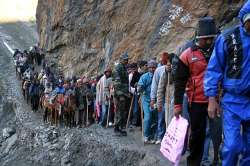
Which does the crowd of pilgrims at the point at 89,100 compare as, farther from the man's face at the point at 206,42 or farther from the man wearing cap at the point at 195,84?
the man's face at the point at 206,42

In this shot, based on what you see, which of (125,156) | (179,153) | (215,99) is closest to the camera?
(215,99)

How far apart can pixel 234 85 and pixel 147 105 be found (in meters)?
6.74

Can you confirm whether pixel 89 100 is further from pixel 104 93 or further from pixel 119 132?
pixel 119 132

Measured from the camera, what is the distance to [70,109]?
2066cm

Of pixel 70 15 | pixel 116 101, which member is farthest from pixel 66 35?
pixel 116 101

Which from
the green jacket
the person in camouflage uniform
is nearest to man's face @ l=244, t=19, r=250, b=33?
the green jacket

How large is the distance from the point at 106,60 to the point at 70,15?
21.2 feet

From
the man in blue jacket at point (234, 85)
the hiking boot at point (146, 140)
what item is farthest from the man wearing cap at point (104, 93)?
the man in blue jacket at point (234, 85)

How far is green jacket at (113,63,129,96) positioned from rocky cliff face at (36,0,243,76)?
5472 millimetres

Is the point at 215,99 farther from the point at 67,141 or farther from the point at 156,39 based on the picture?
the point at 156,39

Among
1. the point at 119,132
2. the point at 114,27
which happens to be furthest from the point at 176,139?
the point at 114,27

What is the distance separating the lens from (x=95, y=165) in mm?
12758

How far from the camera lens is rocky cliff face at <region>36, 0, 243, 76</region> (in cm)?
1911

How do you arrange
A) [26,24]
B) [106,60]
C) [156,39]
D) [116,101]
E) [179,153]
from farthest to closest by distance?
[26,24]
[106,60]
[156,39]
[116,101]
[179,153]
